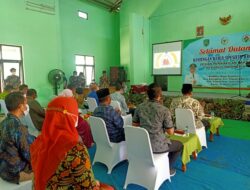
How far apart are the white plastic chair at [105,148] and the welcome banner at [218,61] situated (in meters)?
5.15

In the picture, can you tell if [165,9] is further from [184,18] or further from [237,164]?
[237,164]

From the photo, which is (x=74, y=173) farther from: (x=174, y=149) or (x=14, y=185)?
(x=174, y=149)

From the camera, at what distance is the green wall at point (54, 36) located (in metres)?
6.50

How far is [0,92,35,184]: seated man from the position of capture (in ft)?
5.61

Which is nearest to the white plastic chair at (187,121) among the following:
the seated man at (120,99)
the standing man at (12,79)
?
the seated man at (120,99)

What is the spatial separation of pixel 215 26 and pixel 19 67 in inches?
265

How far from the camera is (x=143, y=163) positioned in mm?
2293

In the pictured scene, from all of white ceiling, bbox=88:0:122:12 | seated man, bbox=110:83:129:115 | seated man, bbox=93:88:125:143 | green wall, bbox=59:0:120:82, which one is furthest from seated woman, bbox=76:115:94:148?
white ceiling, bbox=88:0:122:12

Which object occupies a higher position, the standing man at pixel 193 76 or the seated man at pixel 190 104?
the standing man at pixel 193 76

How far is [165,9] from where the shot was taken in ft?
26.8

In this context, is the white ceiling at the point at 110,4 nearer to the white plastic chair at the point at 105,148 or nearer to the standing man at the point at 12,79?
the standing man at the point at 12,79

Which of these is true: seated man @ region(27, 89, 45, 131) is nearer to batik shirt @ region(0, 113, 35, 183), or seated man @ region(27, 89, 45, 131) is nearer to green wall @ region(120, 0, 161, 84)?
batik shirt @ region(0, 113, 35, 183)

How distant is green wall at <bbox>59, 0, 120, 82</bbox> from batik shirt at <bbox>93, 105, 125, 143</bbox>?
20.5ft

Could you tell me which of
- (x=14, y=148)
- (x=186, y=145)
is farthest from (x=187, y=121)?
(x=14, y=148)
